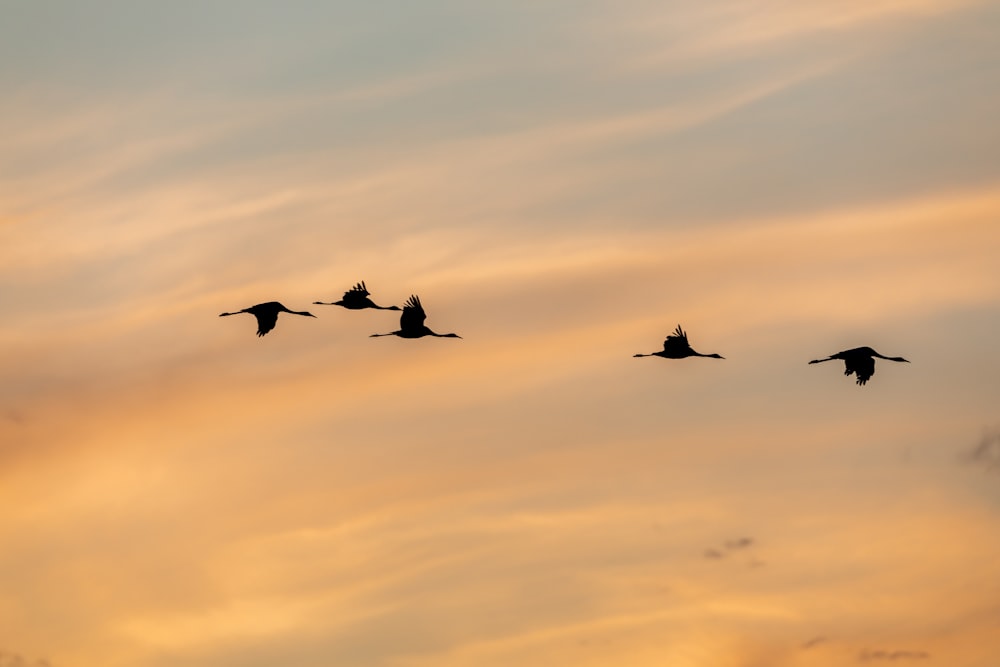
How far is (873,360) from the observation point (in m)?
100

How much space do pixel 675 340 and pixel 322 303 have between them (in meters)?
19.1

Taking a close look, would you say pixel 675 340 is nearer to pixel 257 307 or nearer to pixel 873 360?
pixel 873 360

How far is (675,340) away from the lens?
99938mm

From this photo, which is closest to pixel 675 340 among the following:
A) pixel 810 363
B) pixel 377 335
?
pixel 810 363

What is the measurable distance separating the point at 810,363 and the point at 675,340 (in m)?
7.49

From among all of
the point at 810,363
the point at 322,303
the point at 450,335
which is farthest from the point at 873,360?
the point at 322,303

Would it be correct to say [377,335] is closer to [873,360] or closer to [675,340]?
[675,340]

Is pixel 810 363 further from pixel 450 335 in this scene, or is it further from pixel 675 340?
pixel 450 335

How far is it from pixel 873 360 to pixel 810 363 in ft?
17.0

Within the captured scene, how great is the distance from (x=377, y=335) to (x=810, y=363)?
22749mm

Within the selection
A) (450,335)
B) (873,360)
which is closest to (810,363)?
(873,360)

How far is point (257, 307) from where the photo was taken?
9819cm

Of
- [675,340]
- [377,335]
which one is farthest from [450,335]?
[675,340]

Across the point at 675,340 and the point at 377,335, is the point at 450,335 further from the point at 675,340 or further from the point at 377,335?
the point at 675,340
